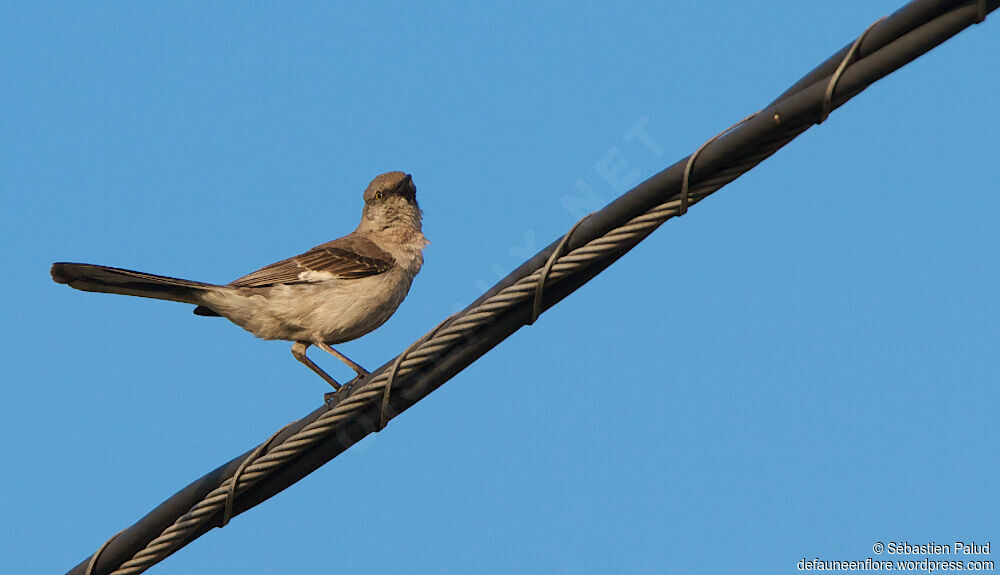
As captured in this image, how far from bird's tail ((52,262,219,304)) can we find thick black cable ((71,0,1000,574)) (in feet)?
5.77

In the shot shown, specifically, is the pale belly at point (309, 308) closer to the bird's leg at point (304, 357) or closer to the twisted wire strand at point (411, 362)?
the bird's leg at point (304, 357)

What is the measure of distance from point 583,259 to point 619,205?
283 mm

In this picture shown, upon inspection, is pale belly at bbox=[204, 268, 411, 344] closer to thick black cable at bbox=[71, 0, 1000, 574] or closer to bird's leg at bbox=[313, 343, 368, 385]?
bird's leg at bbox=[313, 343, 368, 385]

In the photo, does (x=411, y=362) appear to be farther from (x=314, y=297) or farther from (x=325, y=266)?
(x=325, y=266)

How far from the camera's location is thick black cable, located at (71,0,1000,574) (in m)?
3.52

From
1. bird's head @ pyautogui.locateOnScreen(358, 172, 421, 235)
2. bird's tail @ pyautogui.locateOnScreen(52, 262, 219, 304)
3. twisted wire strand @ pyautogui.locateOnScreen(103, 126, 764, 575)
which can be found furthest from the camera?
bird's head @ pyautogui.locateOnScreen(358, 172, 421, 235)

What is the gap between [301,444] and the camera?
4715 millimetres

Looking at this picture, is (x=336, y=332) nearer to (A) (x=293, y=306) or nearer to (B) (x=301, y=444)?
(A) (x=293, y=306)

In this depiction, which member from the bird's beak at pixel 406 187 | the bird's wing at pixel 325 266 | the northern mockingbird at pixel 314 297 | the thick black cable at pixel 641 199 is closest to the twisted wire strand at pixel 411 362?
the thick black cable at pixel 641 199

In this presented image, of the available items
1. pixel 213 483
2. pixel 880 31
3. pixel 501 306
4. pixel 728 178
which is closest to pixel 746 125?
pixel 728 178

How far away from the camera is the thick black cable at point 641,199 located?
139 inches

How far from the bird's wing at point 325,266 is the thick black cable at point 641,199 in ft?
8.80

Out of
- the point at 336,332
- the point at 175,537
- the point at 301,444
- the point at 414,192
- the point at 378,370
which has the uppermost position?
the point at 414,192

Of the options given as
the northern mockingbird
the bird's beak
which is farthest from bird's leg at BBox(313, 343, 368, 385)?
the bird's beak
